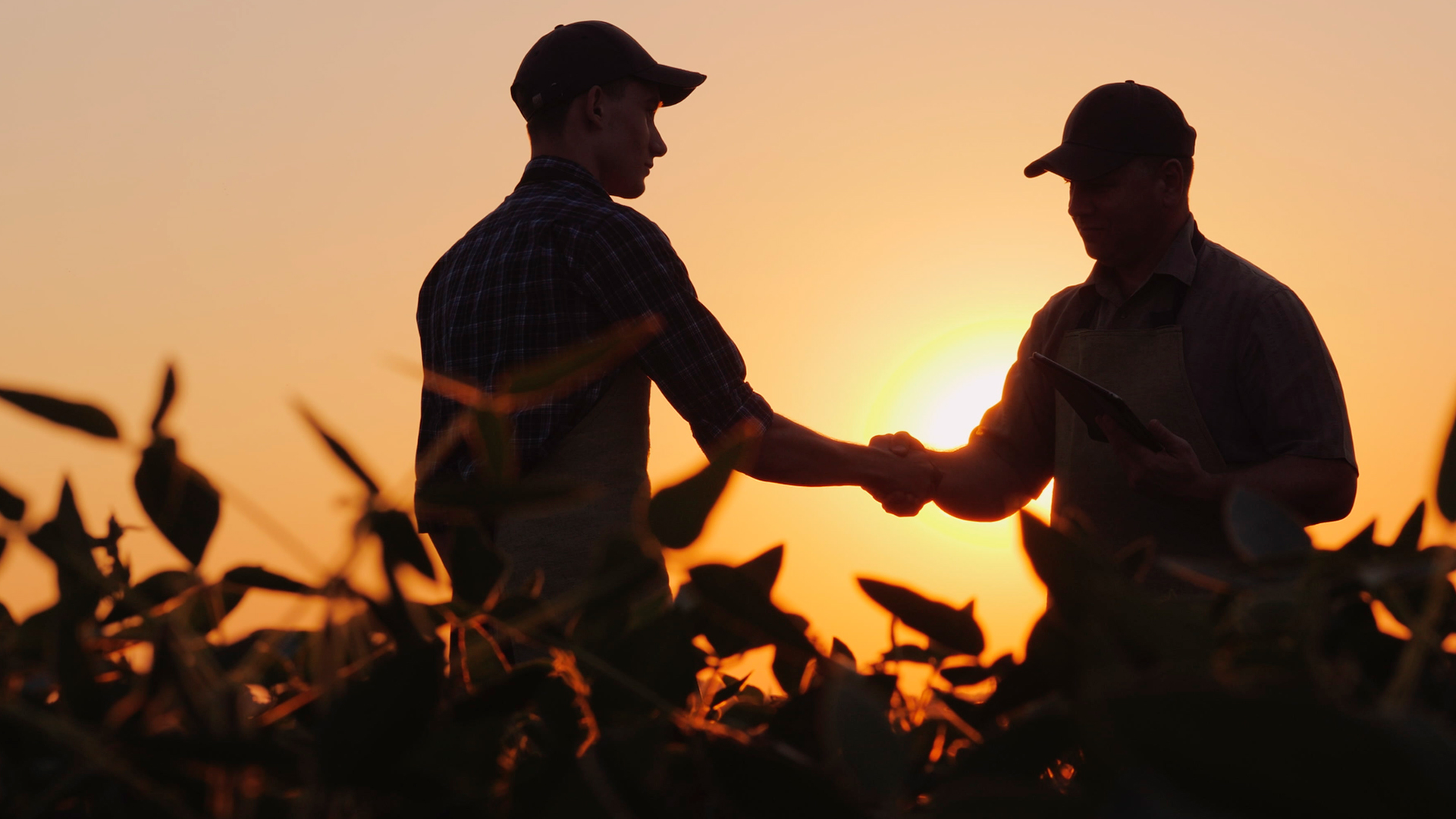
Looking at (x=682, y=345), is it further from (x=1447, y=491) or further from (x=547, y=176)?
(x=1447, y=491)

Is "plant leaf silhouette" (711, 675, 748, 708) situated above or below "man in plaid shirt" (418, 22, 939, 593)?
below

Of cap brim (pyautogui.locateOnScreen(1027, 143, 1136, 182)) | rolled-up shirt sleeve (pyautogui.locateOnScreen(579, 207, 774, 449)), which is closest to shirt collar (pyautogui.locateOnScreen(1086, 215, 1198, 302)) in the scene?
cap brim (pyautogui.locateOnScreen(1027, 143, 1136, 182))

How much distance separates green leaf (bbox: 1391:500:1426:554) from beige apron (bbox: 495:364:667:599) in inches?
77.2

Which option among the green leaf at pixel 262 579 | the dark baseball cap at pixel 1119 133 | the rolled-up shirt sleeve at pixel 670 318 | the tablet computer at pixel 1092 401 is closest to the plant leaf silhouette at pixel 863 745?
the green leaf at pixel 262 579

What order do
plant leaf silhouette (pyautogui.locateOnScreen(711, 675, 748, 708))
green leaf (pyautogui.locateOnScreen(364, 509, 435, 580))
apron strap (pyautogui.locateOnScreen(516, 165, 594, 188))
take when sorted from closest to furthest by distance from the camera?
green leaf (pyautogui.locateOnScreen(364, 509, 435, 580)) → plant leaf silhouette (pyautogui.locateOnScreen(711, 675, 748, 708)) → apron strap (pyautogui.locateOnScreen(516, 165, 594, 188))

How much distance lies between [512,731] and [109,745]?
17 centimetres

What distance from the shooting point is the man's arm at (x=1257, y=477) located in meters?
2.68

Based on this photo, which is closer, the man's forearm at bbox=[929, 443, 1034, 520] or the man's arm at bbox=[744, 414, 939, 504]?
the man's arm at bbox=[744, 414, 939, 504]

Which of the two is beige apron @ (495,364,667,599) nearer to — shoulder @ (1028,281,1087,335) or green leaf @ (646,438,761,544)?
shoulder @ (1028,281,1087,335)

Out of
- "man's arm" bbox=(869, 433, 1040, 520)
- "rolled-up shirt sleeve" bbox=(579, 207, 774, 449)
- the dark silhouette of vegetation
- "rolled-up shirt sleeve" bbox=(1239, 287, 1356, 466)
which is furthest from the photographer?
"man's arm" bbox=(869, 433, 1040, 520)

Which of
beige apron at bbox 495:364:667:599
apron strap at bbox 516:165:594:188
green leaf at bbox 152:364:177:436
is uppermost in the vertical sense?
apron strap at bbox 516:165:594:188

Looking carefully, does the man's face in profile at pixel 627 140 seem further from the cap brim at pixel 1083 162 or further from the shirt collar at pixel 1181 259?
the shirt collar at pixel 1181 259

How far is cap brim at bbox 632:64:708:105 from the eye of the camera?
298 centimetres

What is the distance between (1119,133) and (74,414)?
3.14 metres
